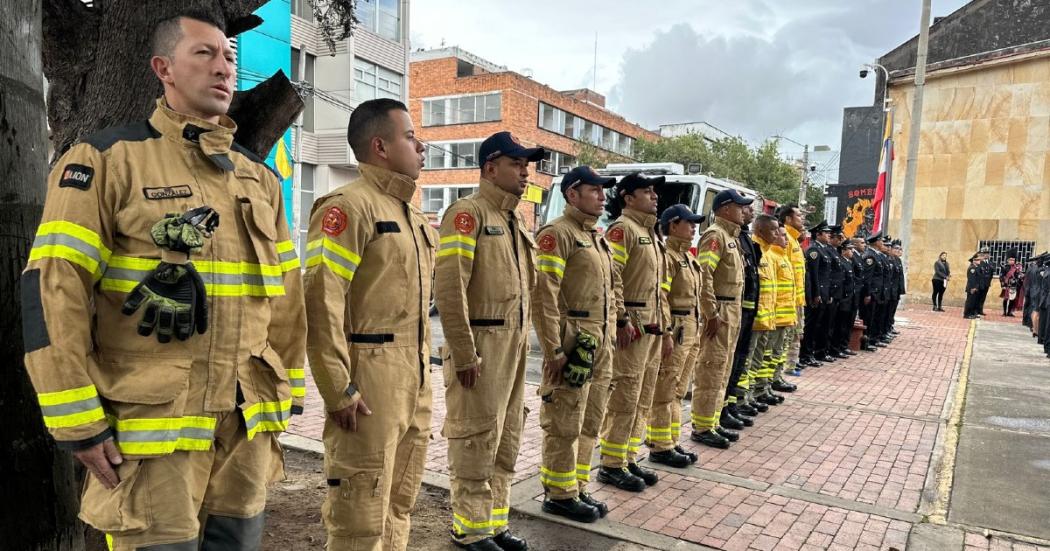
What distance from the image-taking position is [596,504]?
454cm

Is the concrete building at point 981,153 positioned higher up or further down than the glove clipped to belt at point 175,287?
higher up

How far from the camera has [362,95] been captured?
25.3 metres

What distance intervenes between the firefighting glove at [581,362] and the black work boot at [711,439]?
8.36 ft

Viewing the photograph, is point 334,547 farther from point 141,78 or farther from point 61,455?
point 141,78

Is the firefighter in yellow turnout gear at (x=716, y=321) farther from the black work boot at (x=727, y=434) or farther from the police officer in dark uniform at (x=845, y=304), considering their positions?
the police officer in dark uniform at (x=845, y=304)

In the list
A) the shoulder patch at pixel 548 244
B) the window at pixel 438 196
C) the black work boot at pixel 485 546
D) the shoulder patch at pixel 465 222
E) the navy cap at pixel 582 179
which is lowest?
the black work boot at pixel 485 546

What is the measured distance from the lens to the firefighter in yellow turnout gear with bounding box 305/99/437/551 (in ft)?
9.07

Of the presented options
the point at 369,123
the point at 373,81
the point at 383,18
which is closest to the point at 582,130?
the point at 383,18

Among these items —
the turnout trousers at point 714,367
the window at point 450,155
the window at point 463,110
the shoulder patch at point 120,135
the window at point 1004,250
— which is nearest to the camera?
the shoulder patch at point 120,135

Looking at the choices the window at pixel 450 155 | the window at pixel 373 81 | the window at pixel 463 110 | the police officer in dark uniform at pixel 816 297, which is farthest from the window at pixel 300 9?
the police officer in dark uniform at pixel 816 297

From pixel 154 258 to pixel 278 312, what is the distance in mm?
473

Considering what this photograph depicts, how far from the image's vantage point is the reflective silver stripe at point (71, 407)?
6.05ft

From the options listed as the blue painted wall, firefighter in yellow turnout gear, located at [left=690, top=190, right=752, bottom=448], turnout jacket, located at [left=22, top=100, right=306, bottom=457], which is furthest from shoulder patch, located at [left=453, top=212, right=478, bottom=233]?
the blue painted wall

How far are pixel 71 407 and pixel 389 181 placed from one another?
1.59 m
